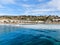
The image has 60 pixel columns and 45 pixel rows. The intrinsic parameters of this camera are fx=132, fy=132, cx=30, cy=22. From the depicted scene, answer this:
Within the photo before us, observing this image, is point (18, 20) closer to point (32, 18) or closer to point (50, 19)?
point (32, 18)

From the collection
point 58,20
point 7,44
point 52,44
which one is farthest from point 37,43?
point 58,20

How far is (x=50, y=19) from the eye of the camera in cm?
5941

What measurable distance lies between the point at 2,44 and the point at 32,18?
48.6m

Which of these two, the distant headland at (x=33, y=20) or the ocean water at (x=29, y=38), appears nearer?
the ocean water at (x=29, y=38)

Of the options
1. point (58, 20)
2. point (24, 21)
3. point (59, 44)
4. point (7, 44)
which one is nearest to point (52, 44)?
point (59, 44)

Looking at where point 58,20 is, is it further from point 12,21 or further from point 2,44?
point 2,44

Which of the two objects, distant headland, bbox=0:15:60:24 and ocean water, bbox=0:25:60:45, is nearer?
ocean water, bbox=0:25:60:45

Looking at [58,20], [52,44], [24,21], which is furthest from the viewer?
[24,21]

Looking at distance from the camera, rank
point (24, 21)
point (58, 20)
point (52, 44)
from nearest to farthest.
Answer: point (52, 44) → point (58, 20) → point (24, 21)

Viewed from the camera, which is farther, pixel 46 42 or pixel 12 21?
pixel 12 21

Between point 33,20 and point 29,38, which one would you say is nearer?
point 29,38

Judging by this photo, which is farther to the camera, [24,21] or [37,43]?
[24,21]

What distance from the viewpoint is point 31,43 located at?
16531 millimetres

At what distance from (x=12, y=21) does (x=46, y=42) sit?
49.8m
